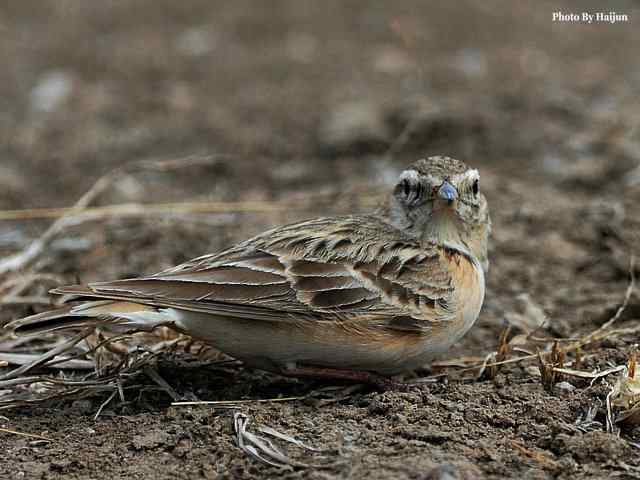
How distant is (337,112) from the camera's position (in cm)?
1127

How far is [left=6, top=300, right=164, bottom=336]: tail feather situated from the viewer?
498cm

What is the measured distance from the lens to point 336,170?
9930 millimetres

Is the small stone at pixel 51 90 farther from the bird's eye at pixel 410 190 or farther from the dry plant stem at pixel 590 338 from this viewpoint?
the dry plant stem at pixel 590 338

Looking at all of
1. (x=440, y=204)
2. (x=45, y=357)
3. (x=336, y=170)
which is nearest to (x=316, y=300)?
(x=440, y=204)

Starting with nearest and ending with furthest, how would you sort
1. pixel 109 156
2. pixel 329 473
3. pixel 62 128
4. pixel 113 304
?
pixel 329 473 < pixel 113 304 < pixel 109 156 < pixel 62 128

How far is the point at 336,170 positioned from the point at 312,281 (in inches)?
186

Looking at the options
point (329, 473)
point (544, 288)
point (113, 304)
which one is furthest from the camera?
point (544, 288)

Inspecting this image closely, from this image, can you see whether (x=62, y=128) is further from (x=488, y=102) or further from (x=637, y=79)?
(x=637, y=79)

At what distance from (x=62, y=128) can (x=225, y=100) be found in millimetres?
1906

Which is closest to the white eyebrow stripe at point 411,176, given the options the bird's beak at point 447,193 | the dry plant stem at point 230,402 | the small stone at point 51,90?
the bird's beak at point 447,193

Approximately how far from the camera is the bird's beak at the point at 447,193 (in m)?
5.64

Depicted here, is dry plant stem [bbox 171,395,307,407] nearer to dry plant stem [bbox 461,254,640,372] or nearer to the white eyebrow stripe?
dry plant stem [bbox 461,254,640,372]

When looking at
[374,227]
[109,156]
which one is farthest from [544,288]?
[109,156]

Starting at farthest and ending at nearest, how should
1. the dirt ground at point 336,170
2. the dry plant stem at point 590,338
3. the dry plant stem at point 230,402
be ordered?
the dry plant stem at point 590,338, the dry plant stem at point 230,402, the dirt ground at point 336,170
